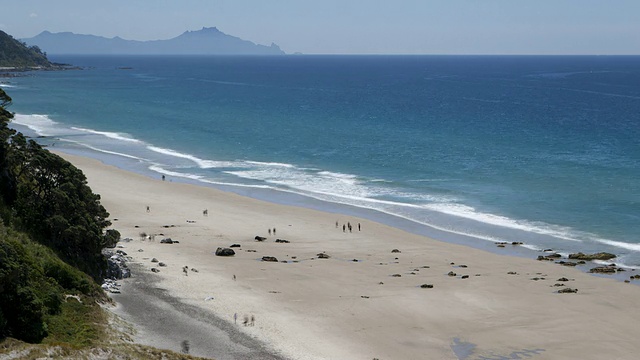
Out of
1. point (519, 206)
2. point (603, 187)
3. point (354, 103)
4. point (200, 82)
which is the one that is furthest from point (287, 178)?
point (200, 82)

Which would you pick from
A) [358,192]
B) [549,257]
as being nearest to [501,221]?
[549,257]

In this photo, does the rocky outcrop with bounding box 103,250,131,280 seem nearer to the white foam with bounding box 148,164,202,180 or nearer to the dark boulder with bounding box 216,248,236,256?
the dark boulder with bounding box 216,248,236,256

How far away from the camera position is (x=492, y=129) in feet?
314

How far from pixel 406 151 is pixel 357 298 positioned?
46.3 meters

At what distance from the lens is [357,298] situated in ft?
109

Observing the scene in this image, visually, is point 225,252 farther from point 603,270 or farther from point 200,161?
point 200,161

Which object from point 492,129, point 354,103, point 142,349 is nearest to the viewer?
point 142,349

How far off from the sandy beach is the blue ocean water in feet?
19.8

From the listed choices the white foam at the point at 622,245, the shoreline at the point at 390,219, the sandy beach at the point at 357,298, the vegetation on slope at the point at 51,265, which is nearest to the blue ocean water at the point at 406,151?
the white foam at the point at 622,245

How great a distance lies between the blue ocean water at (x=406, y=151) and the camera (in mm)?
51469

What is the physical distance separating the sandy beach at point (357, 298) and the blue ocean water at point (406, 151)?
603 cm

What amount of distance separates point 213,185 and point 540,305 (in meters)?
35.4

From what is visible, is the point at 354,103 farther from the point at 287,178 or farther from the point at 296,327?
the point at 296,327

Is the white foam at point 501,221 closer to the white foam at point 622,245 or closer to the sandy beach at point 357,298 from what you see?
the white foam at point 622,245
